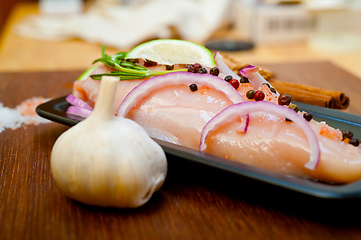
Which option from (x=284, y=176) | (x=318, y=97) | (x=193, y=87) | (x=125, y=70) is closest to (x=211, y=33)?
(x=318, y=97)

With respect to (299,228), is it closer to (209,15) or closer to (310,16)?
(310,16)

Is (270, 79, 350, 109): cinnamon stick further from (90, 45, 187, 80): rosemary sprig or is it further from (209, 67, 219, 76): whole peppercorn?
(90, 45, 187, 80): rosemary sprig

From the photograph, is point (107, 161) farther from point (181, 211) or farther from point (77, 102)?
point (77, 102)

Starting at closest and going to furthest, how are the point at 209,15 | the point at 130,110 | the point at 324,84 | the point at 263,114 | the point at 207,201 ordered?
the point at 207,201
the point at 263,114
the point at 130,110
the point at 324,84
the point at 209,15

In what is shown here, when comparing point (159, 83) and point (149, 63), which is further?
point (149, 63)

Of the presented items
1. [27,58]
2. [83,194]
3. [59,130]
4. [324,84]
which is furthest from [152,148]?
[27,58]

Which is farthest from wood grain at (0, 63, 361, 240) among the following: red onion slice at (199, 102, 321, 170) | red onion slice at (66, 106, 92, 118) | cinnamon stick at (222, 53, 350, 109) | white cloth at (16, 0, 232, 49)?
white cloth at (16, 0, 232, 49)

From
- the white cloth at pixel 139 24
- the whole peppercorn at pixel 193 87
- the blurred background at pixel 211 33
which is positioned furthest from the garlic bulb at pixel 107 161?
the white cloth at pixel 139 24

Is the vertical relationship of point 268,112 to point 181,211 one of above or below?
above
